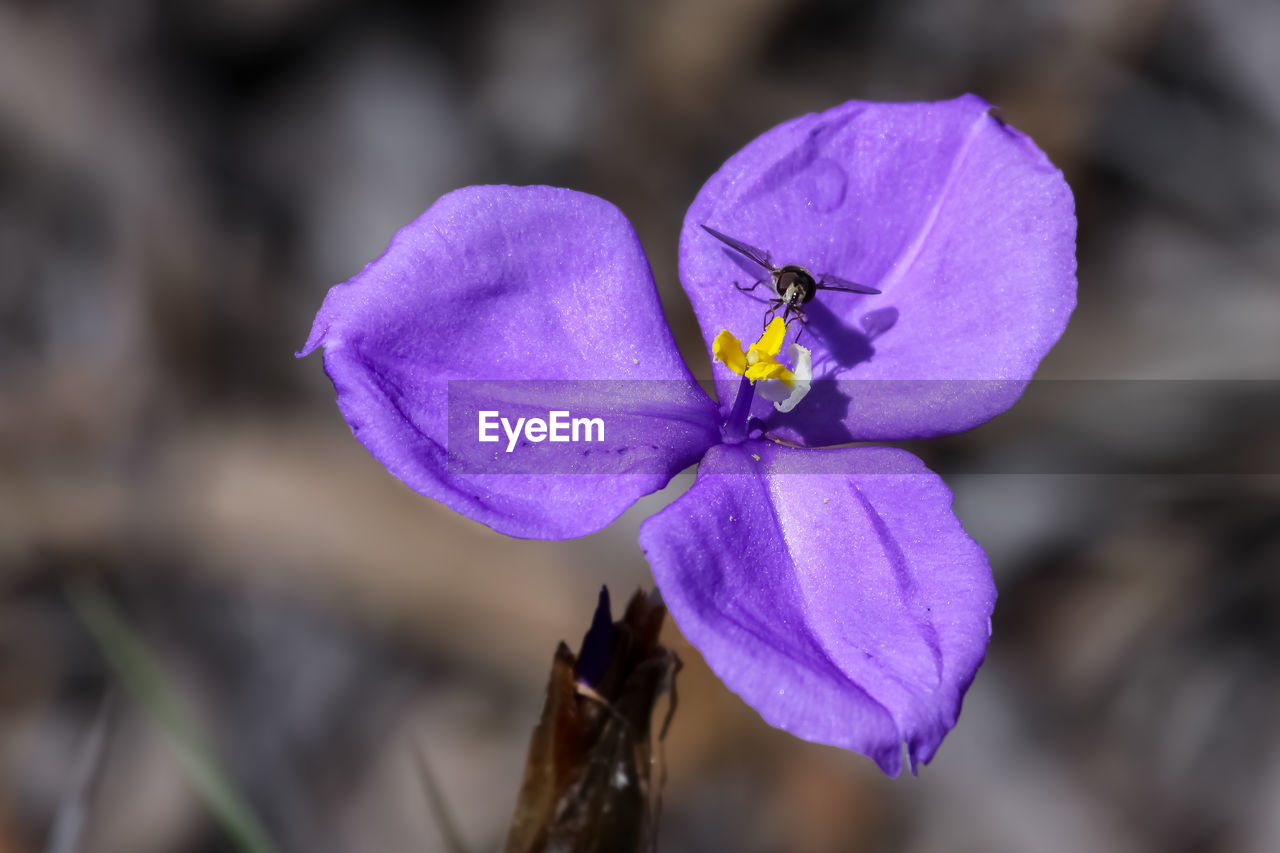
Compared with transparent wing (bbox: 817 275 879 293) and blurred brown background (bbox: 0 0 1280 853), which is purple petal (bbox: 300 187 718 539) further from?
blurred brown background (bbox: 0 0 1280 853)

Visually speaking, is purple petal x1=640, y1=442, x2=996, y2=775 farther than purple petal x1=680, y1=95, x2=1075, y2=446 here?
No

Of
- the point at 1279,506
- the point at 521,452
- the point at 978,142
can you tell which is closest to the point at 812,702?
the point at 521,452

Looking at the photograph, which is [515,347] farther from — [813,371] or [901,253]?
[901,253]

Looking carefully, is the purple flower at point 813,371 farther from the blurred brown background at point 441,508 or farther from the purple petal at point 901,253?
the blurred brown background at point 441,508

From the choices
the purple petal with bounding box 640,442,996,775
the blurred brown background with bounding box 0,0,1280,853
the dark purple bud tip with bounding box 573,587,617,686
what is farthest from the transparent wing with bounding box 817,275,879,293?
the blurred brown background with bounding box 0,0,1280,853

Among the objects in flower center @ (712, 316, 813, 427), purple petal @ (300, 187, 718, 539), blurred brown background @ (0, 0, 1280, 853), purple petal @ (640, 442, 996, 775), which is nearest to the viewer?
purple petal @ (640, 442, 996, 775)

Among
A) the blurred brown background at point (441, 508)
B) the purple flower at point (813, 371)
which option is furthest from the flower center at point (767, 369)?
the blurred brown background at point (441, 508)

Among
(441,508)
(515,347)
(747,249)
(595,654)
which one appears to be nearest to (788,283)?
(747,249)
